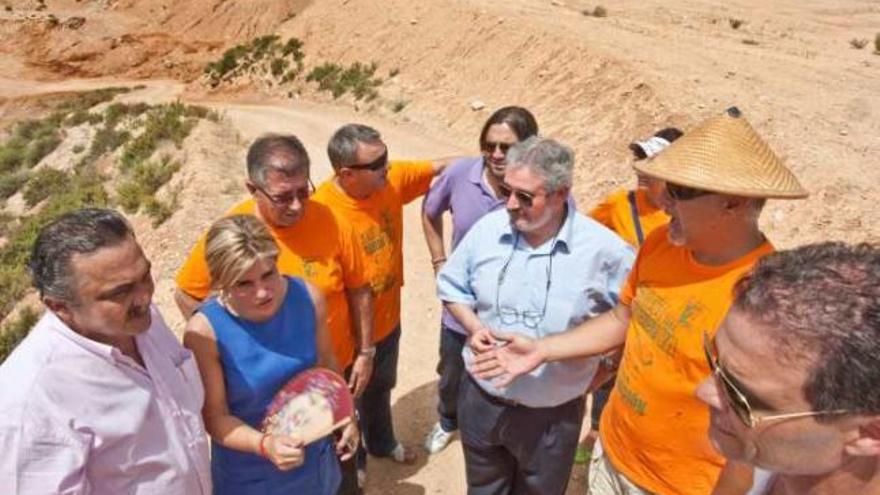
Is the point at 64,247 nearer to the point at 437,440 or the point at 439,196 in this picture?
the point at 439,196

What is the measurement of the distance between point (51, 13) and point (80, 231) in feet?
107

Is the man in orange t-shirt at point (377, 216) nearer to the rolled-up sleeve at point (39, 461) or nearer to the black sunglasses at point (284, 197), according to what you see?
the black sunglasses at point (284, 197)

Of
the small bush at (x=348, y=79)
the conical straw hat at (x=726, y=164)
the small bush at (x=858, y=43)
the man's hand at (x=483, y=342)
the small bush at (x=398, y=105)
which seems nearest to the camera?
the conical straw hat at (x=726, y=164)

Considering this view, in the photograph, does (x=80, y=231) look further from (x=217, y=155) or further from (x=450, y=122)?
(x=450, y=122)

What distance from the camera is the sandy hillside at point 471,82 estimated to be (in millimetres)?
8297

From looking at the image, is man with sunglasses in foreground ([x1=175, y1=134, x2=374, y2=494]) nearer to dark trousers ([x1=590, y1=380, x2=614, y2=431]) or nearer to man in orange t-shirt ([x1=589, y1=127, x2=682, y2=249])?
man in orange t-shirt ([x1=589, y1=127, x2=682, y2=249])

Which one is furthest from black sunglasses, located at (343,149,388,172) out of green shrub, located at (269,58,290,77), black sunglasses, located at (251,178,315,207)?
green shrub, located at (269,58,290,77)

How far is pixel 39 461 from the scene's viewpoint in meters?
2.12

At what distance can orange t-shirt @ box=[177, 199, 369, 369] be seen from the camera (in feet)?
11.1

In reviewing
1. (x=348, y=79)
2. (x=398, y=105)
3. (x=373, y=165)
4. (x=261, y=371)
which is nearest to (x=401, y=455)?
(x=373, y=165)

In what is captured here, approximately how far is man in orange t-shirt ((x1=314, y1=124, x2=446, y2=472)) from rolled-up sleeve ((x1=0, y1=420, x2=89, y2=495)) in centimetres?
190

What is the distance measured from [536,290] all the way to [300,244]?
47.0 inches

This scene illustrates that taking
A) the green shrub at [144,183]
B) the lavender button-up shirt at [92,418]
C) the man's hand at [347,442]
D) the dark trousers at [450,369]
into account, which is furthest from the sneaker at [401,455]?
the green shrub at [144,183]

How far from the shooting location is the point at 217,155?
12305 millimetres
